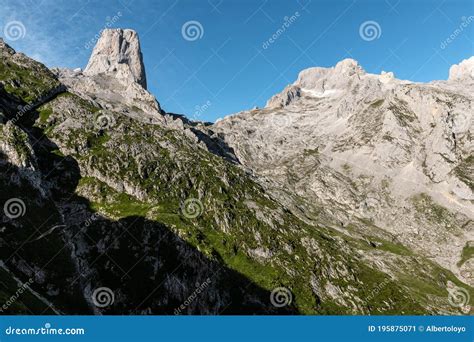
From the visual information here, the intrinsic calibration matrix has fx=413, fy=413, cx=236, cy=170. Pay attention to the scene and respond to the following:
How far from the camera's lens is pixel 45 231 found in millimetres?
132000

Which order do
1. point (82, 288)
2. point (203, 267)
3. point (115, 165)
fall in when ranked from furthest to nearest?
point (115, 165) < point (203, 267) < point (82, 288)

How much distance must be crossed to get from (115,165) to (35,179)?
47.5 m

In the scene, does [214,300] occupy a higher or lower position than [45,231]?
higher

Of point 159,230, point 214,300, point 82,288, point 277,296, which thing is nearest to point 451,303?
point 277,296

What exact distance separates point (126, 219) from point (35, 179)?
119ft

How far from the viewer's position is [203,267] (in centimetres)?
15812

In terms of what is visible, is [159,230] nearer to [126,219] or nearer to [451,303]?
[126,219]
